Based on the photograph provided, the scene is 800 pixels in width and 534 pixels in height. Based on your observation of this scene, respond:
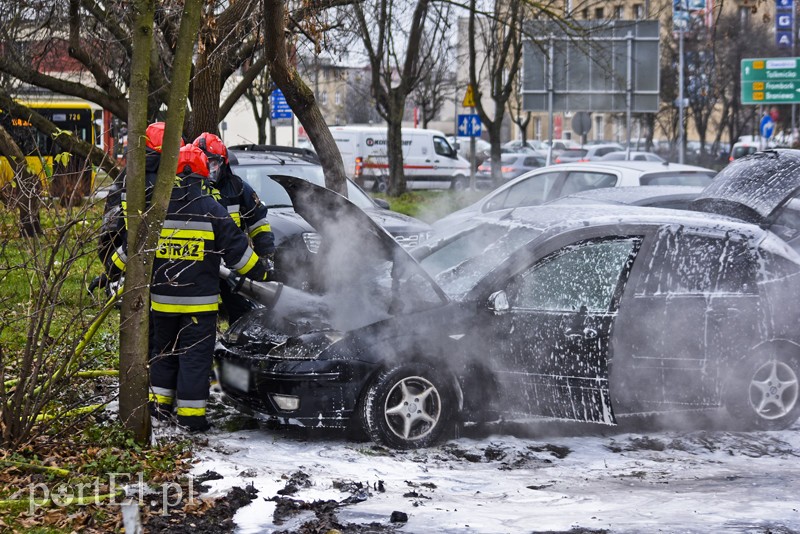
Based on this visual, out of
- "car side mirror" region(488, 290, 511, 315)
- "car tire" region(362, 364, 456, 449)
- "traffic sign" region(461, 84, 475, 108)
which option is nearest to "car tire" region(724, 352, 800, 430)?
"car side mirror" region(488, 290, 511, 315)

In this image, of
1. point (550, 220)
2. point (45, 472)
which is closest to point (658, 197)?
point (550, 220)

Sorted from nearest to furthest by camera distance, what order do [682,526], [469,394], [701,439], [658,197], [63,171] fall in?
[682,526]
[63,171]
[469,394]
[701,439]
[658,197]

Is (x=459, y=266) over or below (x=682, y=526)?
over

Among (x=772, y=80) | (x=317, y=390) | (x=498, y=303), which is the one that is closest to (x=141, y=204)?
(x=317, y=390)

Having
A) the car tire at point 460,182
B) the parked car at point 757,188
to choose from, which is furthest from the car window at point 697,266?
the car tire at point 460,182

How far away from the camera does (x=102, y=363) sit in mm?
7422

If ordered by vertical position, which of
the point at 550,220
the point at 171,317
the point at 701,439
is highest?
the point at 550,220

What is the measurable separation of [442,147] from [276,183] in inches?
895

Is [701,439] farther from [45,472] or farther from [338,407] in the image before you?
[45,472]

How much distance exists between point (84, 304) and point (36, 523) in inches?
52.5

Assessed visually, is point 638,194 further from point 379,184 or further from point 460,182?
point 460,182

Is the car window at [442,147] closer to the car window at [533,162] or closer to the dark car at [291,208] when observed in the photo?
the car window at [533,162]

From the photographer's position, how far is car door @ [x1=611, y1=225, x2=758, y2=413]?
634 cm

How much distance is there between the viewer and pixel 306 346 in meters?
6.11
